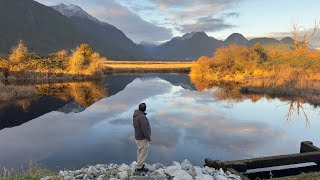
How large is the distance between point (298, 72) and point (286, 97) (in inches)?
396

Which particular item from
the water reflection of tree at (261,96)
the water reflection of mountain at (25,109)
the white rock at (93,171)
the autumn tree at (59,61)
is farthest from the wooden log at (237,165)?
the autumn tree at (59,61)

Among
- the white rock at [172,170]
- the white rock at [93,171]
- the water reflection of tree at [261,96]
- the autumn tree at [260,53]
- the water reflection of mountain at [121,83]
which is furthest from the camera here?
the autumn tree at [260,53]

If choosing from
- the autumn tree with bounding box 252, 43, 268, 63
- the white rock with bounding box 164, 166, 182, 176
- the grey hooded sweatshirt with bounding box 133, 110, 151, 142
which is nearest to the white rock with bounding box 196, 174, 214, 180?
the white rock with bounding box 164, 166, 182, 176

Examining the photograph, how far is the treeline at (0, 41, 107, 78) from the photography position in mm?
76750

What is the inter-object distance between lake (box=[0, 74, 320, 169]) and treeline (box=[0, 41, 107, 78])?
27.8 m

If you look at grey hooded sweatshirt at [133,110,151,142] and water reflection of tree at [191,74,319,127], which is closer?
grey hooded sweatshirt at [133,110,151,142]

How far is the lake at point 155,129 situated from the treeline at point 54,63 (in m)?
27.8

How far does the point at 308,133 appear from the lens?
98.9ft

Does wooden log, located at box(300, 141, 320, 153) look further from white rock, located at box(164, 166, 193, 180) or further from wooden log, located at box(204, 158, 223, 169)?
white rock, located at box(164, 166, 193, 180)

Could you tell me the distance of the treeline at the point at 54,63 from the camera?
7675 cm

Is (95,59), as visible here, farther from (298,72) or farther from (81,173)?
(81,173)

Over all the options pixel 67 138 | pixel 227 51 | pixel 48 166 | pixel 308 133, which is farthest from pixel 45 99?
pixel 227 51

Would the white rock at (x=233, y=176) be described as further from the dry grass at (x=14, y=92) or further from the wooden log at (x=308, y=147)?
the dry grass at (x=14, y=92)

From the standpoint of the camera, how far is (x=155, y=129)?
30406 millimetres
